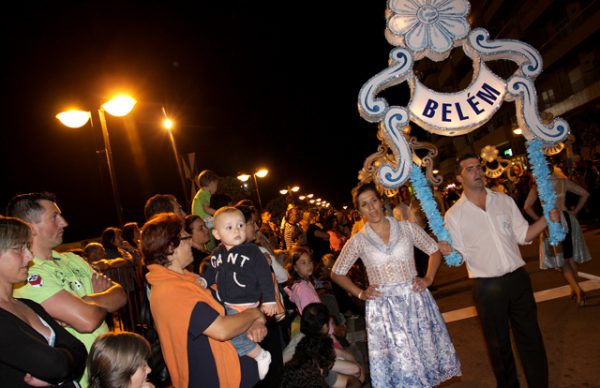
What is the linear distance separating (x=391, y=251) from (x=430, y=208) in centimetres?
54

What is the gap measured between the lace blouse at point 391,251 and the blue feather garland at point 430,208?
12 cm

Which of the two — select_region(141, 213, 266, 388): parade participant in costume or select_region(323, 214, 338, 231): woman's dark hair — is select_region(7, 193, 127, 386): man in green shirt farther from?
select_region(323, 214, 338, 231): woman's dark hair

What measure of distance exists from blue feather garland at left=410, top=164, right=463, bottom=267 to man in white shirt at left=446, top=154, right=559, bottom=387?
0.17 meters

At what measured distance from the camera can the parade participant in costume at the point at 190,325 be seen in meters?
2.40

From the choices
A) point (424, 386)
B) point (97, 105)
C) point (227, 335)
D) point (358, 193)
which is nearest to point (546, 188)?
point (358, 193)

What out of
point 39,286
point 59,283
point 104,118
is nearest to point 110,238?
point 104,118

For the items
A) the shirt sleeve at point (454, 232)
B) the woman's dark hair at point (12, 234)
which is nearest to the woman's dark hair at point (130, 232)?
the woman's dark hair at point (12, 234)

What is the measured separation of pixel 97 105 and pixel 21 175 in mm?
10341

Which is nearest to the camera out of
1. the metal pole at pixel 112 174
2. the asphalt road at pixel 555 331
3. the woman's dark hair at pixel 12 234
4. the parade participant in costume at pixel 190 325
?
the woman's dark hair at pixel 12 234

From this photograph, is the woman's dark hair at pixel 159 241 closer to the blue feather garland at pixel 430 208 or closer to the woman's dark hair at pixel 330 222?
the blue feather garland at pixel 430 208

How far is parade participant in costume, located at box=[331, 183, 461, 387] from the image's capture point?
358cm

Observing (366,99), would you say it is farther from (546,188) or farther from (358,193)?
(546,188)

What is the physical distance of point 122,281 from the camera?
16.1ft

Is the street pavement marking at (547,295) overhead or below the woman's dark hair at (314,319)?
below
